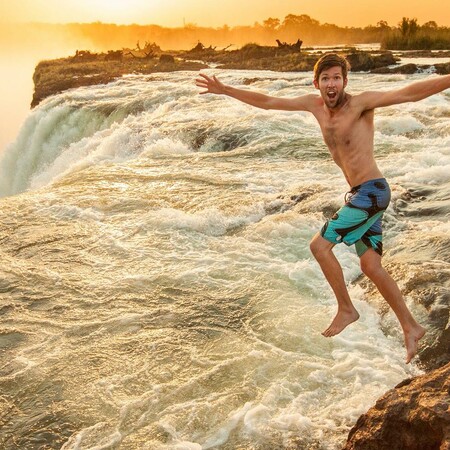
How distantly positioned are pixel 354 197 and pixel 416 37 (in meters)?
32.3

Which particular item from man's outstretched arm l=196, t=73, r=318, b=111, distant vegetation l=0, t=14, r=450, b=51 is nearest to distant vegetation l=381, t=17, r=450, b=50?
distant vegetation l=0, t=14, r=450, b=51

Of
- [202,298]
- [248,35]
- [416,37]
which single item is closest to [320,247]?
[202,298]

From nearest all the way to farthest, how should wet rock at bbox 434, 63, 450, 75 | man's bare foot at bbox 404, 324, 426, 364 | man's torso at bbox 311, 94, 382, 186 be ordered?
man's bare foot at bbox 404, 324, 426, 364, man's torso at bbox 311, 94, 382, 186, wet rock at bbox 434, 63, 450, 75

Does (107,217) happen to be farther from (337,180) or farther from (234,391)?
(234,391)

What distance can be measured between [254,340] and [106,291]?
70.8 inches

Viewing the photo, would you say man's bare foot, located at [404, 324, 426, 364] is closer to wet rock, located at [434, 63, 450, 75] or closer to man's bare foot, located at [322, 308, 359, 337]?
man's bare foot, located at [322, 308, 359, 337]

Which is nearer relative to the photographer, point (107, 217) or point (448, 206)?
point (448, 206)

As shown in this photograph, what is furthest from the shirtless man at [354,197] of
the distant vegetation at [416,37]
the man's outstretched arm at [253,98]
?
the distant vegetation at [416,37]

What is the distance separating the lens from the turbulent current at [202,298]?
3951 mm

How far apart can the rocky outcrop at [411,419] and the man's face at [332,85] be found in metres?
1.67

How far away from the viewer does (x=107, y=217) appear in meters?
8.30

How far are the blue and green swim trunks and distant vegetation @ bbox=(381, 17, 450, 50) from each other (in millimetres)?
31194

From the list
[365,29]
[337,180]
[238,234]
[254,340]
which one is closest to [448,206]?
[337,180]

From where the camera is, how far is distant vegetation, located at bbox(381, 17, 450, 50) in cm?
3225
